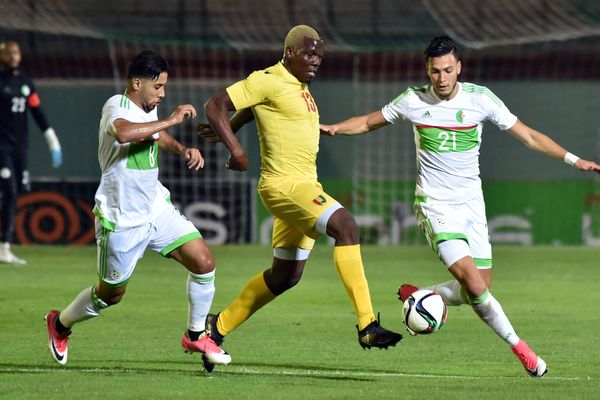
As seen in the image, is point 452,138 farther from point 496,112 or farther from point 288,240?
point 288,240

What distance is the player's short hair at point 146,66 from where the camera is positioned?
8039 millimetres

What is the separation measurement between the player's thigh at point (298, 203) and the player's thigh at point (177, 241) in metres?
0.58

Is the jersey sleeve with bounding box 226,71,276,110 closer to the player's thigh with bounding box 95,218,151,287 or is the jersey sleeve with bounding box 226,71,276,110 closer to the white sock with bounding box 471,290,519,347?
the player's thigh with bounding box 95,218,151,287

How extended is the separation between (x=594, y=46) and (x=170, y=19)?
27.9 ft

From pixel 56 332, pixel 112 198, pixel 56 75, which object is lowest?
pixel 56 75

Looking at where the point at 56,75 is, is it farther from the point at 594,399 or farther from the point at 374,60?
the point at 594,399

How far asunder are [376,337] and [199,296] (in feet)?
4.18

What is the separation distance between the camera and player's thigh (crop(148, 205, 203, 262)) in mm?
8172

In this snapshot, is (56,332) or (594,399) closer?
(594,399)

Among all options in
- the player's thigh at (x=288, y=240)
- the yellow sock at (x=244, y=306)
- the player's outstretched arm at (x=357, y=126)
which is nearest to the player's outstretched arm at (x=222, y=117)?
the player's thigh at (x=288, y=240)

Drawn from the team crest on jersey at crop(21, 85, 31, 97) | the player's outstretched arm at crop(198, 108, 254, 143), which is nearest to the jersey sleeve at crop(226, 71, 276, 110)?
the player's outstretched arm at crop(198, 108, 254, 143)

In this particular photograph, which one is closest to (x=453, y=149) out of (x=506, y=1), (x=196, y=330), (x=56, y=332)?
(x=196, y=330)

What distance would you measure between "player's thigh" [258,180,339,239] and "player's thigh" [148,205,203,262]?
58cm

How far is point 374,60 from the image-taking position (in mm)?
24000
